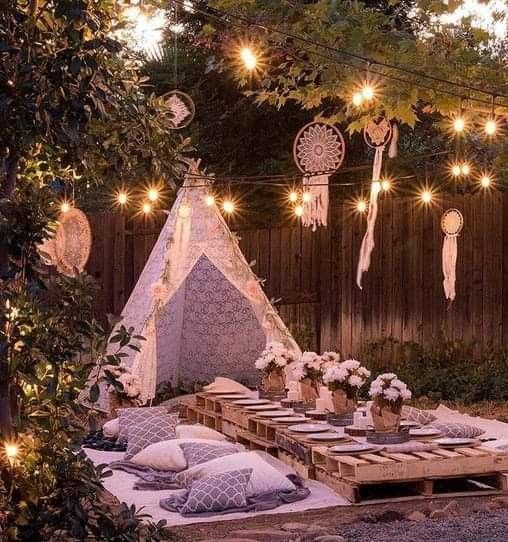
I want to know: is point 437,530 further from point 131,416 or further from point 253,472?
point 131,416

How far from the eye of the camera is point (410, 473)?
5.89m

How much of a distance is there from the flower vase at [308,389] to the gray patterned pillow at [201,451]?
117 cm

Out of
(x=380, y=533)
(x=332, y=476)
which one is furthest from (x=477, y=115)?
(x=380, y=533)

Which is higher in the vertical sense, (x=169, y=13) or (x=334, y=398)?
(x=169, y=13)

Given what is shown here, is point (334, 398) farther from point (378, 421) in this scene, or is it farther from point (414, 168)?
point (414, 168)

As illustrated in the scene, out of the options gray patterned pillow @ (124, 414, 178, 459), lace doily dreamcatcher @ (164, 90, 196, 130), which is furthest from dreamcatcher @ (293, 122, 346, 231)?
gray patterned pillow @ (124, 414, 178, 459)

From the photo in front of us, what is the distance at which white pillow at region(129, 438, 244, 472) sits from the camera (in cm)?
663

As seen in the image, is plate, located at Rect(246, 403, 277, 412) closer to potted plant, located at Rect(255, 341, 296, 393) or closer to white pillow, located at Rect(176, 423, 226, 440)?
white pillow, located at Rect(176, 423, 226, 440)

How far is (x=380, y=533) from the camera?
5008mm

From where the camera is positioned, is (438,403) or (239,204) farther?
(239,204)

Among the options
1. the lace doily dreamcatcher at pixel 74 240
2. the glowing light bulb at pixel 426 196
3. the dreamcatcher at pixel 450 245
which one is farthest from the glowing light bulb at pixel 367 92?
the glowing light bulb at pixel 426 196

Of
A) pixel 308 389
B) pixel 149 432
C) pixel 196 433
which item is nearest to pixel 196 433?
pixel 196 433

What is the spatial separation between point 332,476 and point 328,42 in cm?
→ 265

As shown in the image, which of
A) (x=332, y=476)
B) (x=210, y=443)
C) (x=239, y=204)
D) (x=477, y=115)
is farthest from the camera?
(x=239, y=204)
